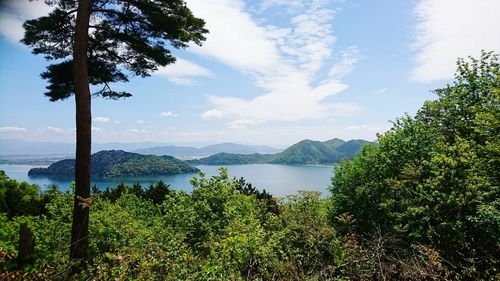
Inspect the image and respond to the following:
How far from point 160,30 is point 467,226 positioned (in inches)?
469

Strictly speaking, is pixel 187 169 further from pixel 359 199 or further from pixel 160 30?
pixel 160 30

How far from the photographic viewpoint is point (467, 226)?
1123 cm

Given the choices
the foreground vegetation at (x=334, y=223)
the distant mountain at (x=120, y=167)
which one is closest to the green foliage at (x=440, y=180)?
the foreground vegetation at (x=334, y=223)

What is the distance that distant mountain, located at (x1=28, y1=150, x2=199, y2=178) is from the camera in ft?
359

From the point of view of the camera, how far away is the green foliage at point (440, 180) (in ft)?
35.2

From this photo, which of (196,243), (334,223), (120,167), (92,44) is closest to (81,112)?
(92,44)

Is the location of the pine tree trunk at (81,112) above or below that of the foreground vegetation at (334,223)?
above

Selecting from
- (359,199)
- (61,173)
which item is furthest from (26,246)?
(61,173)

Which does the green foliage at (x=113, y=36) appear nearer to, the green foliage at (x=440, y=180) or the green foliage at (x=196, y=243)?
the green foliage at (x=196, y=243)

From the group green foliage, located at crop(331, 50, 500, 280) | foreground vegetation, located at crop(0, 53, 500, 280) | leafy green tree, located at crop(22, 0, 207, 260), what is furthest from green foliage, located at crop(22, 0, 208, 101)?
green foliage, located at crop(331, 50, 500, 280)

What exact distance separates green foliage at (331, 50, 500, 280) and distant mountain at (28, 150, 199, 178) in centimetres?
9922

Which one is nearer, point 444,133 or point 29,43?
point 29,43

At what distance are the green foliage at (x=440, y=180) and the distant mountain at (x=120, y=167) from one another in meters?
99.2

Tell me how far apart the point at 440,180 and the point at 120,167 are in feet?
366
